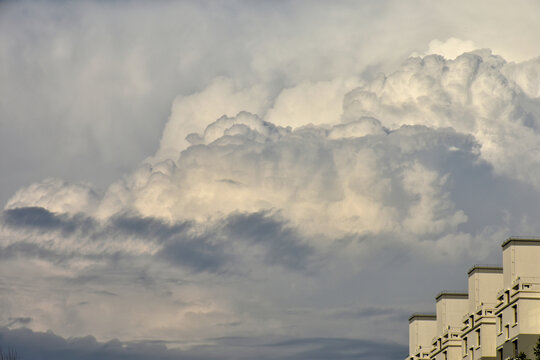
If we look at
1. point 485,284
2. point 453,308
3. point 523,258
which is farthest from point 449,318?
point 523,258

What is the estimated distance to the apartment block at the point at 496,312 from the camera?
134500 millimetres

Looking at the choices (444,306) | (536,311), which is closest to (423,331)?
(444,306)

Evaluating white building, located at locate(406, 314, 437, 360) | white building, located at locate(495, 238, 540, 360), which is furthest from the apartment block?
white building, located at locate(406, 314, 437, 360)

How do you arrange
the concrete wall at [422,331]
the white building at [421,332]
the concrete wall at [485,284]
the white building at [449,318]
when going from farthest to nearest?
the concrete wall at [422,331]
the white building at [421,332]
the white building at [449,318]
the concrete wall at [485,284]

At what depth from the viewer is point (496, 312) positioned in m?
141

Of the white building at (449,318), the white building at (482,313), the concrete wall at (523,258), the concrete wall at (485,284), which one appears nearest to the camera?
the concrete wall at (523,258)

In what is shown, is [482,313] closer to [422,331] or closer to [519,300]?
[519,300]

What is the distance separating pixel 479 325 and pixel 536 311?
38.2 ft

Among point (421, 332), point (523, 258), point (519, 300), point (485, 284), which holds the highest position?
point (523, 258)

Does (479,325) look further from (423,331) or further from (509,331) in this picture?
(423,331)

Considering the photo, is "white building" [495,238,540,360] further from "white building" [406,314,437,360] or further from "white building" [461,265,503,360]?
"white building" [406,314,437,360]

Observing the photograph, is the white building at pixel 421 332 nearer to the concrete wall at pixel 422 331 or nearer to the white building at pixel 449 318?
the concrete wall at pixel 422 331

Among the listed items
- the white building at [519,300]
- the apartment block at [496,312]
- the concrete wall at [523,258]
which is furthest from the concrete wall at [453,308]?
the concrete wall at [523,258]

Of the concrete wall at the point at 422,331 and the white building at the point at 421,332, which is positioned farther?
the concrete wall at the point at 422,331
